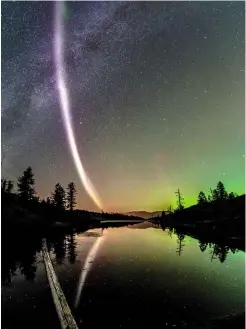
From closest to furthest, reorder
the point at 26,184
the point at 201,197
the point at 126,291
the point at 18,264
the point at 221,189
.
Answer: the point at 126,291, the point at 18,264, the point at 26,184, the point at 221,189, the point at 201,197

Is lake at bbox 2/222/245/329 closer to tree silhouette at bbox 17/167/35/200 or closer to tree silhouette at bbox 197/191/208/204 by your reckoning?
tree silhouette at bbox 17/167/35/200

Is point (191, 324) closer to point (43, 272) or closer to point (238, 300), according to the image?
point (238, 300)

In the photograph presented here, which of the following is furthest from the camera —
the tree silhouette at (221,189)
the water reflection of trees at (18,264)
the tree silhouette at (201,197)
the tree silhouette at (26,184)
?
the tree silhouette at (201,197)

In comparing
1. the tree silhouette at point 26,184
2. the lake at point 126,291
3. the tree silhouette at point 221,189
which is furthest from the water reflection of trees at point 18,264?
the tree silhouette at point 221,189

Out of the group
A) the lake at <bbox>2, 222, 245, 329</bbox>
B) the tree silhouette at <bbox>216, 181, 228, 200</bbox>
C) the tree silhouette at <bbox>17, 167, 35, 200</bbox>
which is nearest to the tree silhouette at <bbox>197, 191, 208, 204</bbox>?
the tree silhouette at <bbox>216, 181, 228, 200</bbox>

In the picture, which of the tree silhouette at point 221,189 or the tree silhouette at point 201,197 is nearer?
the tree silhouette at point 221,189

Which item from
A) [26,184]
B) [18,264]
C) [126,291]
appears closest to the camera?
[126,291]

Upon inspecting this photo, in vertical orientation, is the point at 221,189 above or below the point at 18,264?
above

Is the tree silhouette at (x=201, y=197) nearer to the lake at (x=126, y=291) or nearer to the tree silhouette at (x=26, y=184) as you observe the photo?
the tree silhouette at (x=26, y=184)

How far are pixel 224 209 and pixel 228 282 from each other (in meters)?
70.8

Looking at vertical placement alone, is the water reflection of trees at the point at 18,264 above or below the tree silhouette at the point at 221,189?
below

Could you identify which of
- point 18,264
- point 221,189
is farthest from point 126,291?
point 221,189

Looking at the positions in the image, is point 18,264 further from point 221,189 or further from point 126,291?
point 221,189

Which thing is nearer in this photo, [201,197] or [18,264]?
[18,264]
